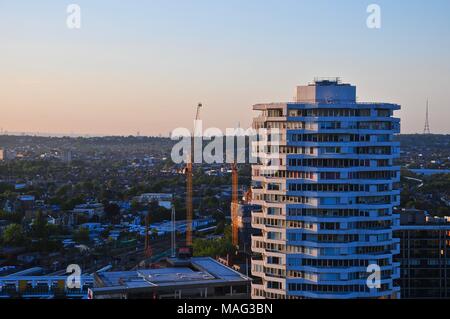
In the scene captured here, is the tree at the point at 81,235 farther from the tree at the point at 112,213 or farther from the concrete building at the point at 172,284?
the concrete building at the point at 172,284

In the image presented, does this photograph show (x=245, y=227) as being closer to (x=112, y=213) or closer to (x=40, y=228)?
(x=40, y=228)

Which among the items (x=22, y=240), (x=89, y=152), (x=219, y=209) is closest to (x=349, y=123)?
(x=22, y=240)

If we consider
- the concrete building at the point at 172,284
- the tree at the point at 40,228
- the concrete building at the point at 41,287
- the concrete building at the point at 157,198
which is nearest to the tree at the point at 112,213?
the concrete building at the point at 157,198

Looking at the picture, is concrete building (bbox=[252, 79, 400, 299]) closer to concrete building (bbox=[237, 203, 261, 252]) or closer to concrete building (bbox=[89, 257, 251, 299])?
concrete building (bbox=[89, 257, 251, 299])

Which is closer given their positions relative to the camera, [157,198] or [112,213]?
[112,213]
